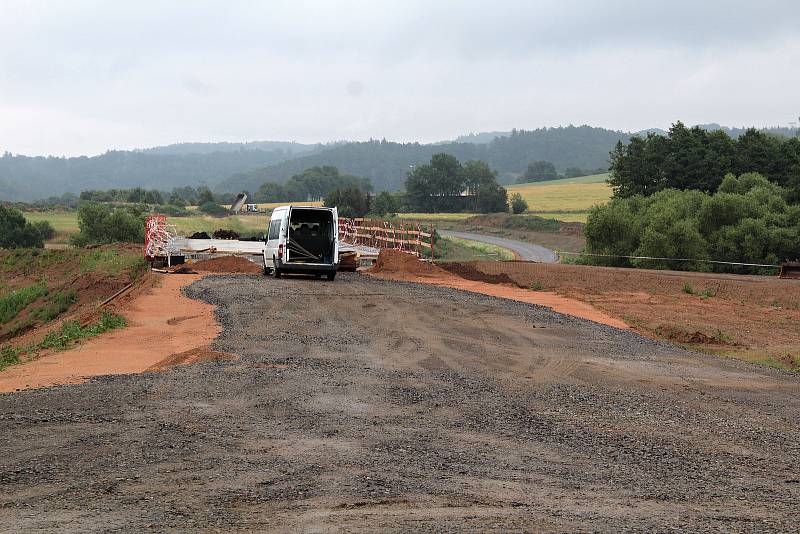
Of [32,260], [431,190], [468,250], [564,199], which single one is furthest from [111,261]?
[431,190]

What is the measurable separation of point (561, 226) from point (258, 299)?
289 ft

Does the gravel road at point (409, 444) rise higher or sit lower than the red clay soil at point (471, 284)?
higher

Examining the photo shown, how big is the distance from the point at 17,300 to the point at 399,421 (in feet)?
115

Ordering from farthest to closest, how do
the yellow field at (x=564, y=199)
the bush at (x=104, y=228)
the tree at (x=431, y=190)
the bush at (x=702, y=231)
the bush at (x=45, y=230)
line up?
the tree at (x=431, y=190)
the yellow field at (x=564, y=199)
the bush at (x=45, y=230)
the bush at (x=104, y=228)
the bush at (x=702, y=231)

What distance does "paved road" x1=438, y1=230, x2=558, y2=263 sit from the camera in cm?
7675

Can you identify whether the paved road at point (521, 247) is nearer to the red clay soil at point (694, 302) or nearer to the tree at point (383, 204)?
the tree at point (383, 204)

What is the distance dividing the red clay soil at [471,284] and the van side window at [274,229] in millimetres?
4445

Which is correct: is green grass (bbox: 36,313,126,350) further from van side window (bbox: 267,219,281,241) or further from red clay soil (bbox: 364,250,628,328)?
van side window (bbox: 267,219,281,241)

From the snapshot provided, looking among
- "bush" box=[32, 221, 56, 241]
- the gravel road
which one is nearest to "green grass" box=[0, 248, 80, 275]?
the gravel road

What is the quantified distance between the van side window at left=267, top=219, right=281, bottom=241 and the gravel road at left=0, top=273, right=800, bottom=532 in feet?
45.8

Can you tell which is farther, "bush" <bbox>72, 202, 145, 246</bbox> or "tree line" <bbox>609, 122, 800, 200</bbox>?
"bush" <bbox>72, 202, 145, 246</bbox>

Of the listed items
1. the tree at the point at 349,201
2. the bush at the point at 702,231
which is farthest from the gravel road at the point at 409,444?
the tree at the point at 349,201

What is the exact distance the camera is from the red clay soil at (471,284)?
23.3 m

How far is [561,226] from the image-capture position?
107688 millimetres
